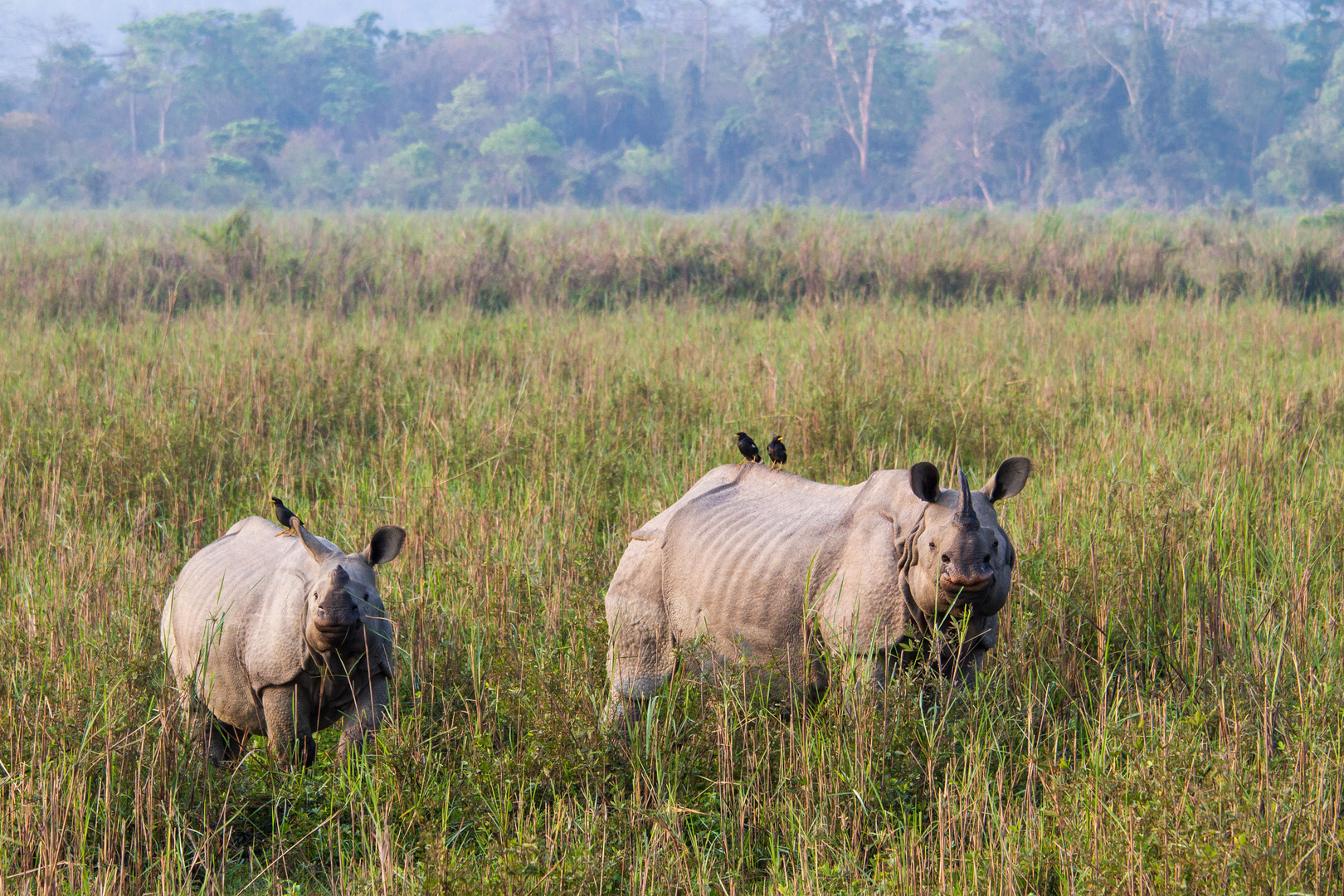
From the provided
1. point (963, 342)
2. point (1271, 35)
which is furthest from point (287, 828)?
point (1271, 35)

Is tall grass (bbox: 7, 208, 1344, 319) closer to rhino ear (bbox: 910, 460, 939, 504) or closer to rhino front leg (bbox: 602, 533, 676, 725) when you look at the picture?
rhino front leg (bbox: 602, 533, 676, 725)

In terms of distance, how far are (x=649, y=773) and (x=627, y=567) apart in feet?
1.68

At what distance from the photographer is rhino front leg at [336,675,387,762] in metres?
2.57

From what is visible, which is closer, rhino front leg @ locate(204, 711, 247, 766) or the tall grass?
rhino front leg @ locate(204, 711, 247, 766)

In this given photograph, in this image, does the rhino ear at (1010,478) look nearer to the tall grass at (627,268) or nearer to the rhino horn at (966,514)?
the rhino horn at (966,514)

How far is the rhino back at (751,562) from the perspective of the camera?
2.44 metres

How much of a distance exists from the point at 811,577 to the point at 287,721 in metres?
1.27

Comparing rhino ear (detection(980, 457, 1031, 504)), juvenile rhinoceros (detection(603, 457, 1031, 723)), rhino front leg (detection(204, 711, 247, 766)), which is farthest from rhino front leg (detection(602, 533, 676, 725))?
rhino front leg (detection(204, 711, 247, 766))

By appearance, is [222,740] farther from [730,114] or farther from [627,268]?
[730,114]

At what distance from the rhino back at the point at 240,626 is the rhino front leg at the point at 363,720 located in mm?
186

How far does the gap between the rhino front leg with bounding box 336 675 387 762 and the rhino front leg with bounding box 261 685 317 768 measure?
90mm

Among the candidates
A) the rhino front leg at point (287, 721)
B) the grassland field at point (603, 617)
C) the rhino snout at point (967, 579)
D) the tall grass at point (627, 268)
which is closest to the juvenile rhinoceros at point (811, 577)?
the rhino snout at point (967, 579)

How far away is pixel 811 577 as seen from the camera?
94.7 inches

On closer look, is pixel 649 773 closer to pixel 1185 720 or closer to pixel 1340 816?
pixel 1185 720
